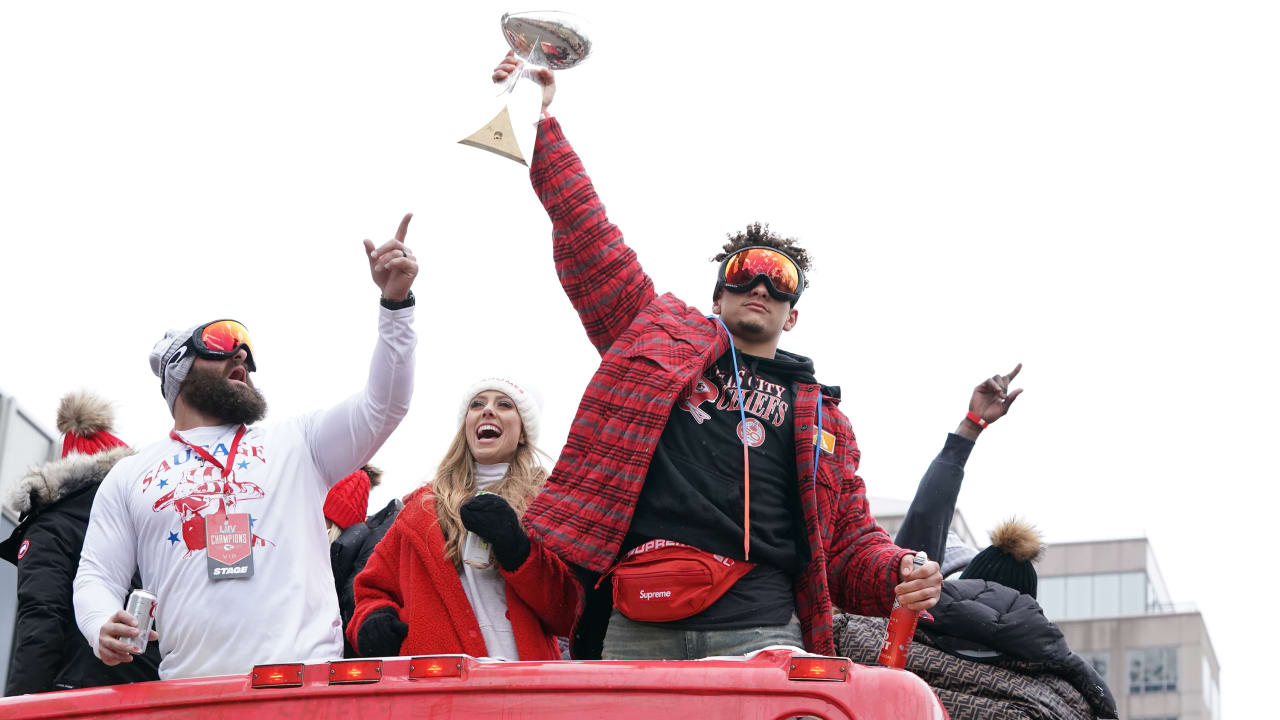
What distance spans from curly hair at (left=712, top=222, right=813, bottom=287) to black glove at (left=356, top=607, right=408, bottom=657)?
152 cm

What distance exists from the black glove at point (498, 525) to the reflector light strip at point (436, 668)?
3.28 ft

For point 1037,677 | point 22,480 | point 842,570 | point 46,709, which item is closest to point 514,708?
point 46,709

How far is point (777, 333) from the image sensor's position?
15.2ft

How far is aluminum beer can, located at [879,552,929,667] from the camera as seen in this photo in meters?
3.76

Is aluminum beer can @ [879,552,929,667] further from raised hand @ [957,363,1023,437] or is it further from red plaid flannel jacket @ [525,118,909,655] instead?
raised hand @ [957,363,1023,437]

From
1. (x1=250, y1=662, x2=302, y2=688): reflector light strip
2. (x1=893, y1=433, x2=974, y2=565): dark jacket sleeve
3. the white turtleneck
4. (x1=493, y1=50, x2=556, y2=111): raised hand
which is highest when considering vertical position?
(x1=493, y1=50, x2=556, y2=111): raised hand

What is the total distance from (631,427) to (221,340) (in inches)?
50.2

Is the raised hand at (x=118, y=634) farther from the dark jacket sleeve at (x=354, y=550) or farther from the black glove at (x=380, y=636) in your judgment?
the dark jacket sleeve at (x=354, y=550)

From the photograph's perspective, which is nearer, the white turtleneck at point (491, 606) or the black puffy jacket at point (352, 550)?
the white turtleneck at point (491, 606)

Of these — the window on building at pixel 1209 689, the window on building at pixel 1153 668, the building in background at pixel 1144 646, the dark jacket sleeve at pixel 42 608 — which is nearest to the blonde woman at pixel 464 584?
the dark jacket sleeve at pixel 42 608

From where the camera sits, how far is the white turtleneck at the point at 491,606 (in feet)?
15.4

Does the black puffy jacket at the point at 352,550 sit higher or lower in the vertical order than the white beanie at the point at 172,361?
lower

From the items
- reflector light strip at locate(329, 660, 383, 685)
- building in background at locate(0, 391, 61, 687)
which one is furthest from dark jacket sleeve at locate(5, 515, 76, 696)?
building in background at locate(0, 391, 61, 687)

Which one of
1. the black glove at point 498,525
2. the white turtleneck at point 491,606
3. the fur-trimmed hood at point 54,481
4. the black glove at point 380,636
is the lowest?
the black glove at point 380,636
